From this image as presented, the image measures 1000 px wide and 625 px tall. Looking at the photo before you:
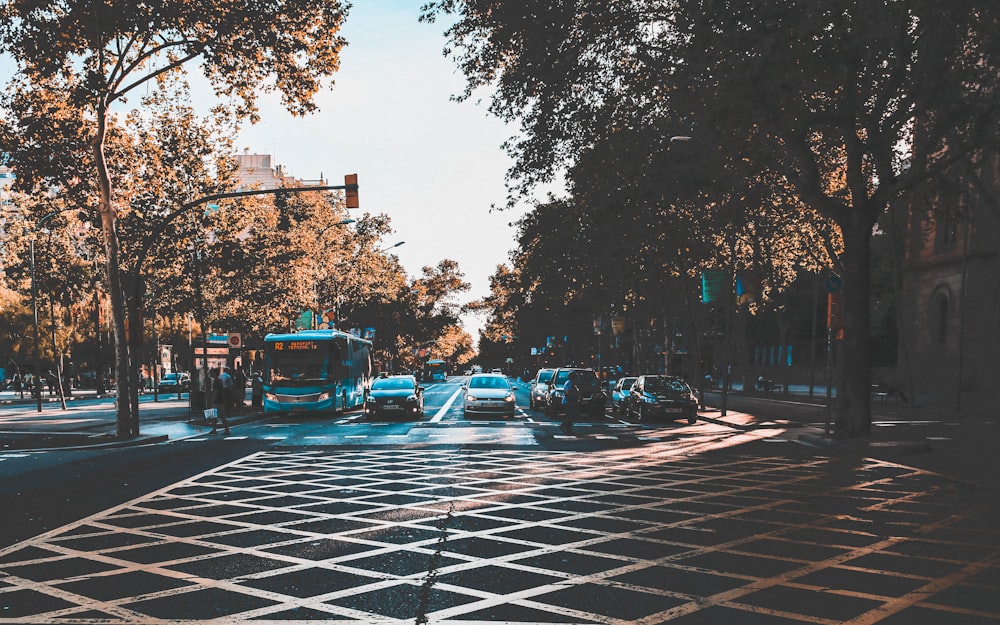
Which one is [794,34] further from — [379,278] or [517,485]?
[379,278]

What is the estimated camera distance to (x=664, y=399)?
27891 mm

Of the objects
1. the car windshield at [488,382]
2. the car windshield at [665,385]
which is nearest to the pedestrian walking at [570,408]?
the car windshield at [665,385]

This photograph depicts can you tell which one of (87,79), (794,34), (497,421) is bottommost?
(497,421)

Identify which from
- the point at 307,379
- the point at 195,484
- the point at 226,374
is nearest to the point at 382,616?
the point at 195,484

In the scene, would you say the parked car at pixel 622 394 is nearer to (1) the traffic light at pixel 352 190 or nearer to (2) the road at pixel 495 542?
(1) the traffic light at pixel 352 190

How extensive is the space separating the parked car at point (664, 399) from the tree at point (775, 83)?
799 cm

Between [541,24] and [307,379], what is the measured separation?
16636mm

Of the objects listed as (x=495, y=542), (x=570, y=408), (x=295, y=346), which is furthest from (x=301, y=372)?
(x=495, y=542)

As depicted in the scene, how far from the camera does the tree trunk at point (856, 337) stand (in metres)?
19.0

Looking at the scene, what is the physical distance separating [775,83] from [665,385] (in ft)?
51.7

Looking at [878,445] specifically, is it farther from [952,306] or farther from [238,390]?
[952,306]

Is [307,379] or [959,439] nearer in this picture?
[959,439]

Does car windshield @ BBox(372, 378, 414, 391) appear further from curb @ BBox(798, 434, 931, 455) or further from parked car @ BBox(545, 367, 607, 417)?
curb @ BBox(798, 434, 931, 455)

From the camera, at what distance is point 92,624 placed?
17.6ft
